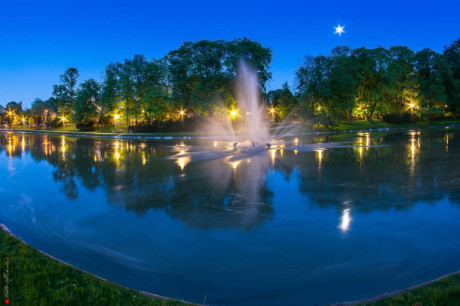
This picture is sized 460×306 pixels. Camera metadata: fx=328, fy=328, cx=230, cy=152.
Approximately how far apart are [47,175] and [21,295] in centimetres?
1409

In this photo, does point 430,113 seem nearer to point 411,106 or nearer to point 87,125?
point 411,106

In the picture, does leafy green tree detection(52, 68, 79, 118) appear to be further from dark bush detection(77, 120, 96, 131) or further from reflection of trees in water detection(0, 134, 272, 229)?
reflection of trees in water detection(0, 134, 272, 229)

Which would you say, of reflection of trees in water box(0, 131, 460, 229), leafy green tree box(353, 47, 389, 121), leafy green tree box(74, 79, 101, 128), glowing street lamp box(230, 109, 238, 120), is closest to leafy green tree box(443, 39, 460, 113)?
leafy green tree box(353, 47, 389, 121)

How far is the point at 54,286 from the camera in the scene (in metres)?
5.15

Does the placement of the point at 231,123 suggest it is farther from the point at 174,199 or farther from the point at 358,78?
the point at 174,199

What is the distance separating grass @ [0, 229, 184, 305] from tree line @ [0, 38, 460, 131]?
170 ft

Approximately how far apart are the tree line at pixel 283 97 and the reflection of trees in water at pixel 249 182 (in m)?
38.2

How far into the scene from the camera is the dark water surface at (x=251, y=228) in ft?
19.5

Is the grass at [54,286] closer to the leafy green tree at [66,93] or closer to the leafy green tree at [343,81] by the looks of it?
the leafy green tree at [343,81]

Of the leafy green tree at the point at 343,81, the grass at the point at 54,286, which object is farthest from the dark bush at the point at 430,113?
the grass at the point at 54,286

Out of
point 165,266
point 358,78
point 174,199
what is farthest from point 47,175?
point 358,78

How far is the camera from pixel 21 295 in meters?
4.82

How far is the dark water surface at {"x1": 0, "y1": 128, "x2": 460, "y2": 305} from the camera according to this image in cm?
593

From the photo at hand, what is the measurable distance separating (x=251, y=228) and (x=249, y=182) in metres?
5.79
